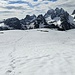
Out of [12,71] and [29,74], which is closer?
[29,74]

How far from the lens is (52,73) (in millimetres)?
7973

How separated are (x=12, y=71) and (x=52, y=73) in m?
2.23

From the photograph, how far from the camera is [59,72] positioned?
8.06 meters

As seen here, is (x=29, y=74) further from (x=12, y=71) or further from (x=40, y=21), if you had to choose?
(x=40, y=21)

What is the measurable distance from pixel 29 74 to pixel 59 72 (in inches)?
60.4

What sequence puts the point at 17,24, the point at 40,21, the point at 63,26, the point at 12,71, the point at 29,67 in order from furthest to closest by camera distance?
the point at 17,24, the point at 40,21, the point at 63,26, the point at 29,67, the point at 12,71

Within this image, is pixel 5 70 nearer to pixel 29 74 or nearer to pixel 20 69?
pixel 20 69

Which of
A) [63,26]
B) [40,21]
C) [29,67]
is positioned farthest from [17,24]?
[29,67]

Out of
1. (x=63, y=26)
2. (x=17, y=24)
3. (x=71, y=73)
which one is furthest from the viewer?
(x=17, y=24)

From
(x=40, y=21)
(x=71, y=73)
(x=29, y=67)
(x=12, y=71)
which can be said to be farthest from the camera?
(x=40, y=21)

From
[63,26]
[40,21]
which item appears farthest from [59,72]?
[40,21]

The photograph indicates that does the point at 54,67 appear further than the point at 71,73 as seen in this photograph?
Yes

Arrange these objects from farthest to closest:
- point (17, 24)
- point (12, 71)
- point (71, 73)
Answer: point (17, 24), point (12, 71), point (71, 73)

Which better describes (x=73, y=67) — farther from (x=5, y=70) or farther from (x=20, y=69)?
(x=5, y=70)
